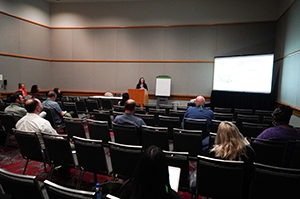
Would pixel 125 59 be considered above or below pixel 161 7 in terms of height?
below

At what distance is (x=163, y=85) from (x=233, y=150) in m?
7.47

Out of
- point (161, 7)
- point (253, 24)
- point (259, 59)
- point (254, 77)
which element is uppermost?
point (161, 7)

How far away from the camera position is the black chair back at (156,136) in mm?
3066

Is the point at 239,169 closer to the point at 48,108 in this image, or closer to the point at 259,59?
the point at 48,108

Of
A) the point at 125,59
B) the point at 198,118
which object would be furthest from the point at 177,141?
the point at 125,59

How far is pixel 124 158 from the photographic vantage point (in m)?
2.24

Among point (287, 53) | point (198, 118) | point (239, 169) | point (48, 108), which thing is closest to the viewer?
point (239, 169)

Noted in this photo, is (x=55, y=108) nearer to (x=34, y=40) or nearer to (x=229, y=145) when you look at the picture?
(x=229, y=145)

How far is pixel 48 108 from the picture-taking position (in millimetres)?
4559

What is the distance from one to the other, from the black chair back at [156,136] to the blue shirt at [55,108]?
2.66 metres

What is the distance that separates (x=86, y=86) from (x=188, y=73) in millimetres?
5613

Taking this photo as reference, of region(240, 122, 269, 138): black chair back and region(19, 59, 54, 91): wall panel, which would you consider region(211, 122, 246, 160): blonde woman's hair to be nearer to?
region(240, 122, 269, 138): black chair back

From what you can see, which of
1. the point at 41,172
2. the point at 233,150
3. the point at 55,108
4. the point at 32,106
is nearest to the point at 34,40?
the point at 55,108

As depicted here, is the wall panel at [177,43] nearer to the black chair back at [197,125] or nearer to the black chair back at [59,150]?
the black chair back at [197,125]
